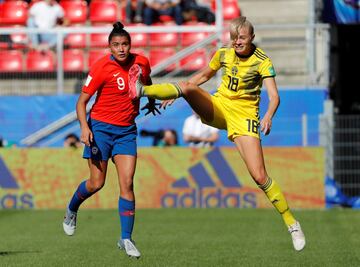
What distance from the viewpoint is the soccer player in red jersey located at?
34.1 feet

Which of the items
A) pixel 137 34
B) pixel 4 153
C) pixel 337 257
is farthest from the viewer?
pixel 137 34

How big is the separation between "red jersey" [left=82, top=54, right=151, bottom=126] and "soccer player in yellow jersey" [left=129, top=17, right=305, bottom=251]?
0.72 ft

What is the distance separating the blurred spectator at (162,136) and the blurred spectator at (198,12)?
9.95 feet

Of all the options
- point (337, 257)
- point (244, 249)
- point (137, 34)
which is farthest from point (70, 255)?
point (137, 34)

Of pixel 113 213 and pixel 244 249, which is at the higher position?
pixel 244 249

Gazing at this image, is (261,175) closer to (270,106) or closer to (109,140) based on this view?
(270,106)

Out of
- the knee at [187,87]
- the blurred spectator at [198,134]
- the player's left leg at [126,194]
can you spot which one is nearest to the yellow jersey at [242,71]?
the knee at [187,87]

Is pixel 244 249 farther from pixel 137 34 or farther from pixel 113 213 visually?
pixel 137 34

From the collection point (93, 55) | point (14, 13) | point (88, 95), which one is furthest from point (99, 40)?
point (88, 95)

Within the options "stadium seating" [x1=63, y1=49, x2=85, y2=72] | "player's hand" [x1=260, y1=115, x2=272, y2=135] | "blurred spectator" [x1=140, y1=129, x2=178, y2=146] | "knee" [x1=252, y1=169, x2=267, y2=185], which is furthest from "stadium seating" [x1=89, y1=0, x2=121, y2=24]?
"player's hand" [x1=260, y1=115, x2=272, y2=135]

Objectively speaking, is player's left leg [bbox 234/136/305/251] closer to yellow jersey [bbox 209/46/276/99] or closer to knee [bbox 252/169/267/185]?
knee [bbox 252/169/267/185]

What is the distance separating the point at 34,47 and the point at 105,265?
1054cm

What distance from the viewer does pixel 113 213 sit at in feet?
56.8

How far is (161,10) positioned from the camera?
848 inches
